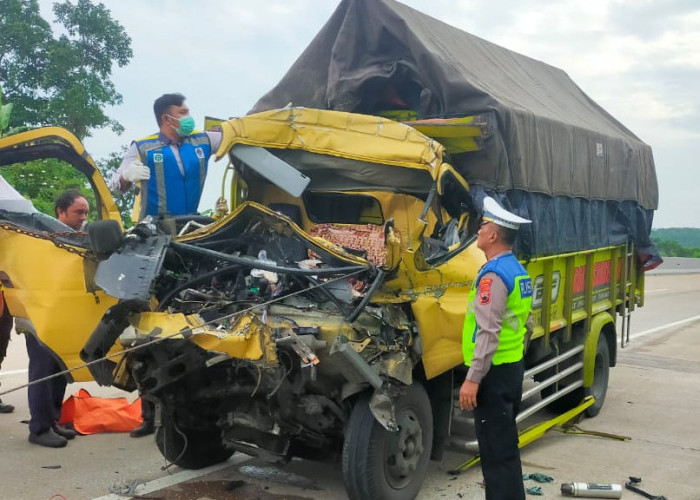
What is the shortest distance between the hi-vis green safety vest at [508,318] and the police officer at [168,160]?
7.95 feet

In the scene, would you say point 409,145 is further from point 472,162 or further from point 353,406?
point 353,406

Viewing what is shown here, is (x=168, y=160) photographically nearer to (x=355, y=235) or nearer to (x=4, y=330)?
(x=355, y=235)

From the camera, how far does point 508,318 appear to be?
434cm

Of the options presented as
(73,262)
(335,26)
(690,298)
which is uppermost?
(335,26)

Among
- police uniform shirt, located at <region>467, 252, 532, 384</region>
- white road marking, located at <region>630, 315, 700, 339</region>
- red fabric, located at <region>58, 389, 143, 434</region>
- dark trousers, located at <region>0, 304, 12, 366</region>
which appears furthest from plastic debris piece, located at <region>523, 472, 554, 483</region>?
white road marking, located at <region>630, 315, 700, 339</region>

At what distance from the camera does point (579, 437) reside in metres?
6.90

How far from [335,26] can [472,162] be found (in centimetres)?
198

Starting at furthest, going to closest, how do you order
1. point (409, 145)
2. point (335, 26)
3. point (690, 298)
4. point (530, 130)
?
point (690, 298), point (335, 26), point (530, 130), point (409, 145)

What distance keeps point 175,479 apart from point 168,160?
2293 mm

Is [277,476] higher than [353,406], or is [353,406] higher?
[353,406]

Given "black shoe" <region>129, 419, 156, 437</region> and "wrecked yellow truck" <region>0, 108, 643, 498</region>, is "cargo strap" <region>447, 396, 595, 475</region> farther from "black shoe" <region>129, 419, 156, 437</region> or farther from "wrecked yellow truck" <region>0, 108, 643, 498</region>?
"black shoe" <region>129, 419, 156, 437</region>

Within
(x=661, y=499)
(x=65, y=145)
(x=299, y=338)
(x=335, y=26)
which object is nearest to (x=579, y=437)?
(x=661, y=499)

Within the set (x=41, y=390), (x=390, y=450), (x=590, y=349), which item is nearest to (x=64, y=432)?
(x=41, y=390)

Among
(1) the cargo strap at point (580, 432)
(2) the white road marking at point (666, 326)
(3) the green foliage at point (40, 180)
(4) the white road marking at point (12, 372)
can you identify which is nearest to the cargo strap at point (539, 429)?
(1) the cargo strap at point (580, 432)
